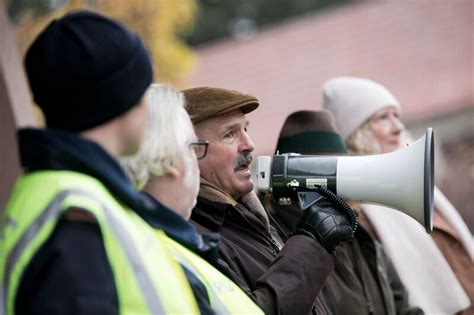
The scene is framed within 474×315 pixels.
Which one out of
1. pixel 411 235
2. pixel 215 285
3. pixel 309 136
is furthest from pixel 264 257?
pixel 411 235

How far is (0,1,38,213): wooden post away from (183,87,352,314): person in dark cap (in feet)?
7.03

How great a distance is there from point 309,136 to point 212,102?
0.97m

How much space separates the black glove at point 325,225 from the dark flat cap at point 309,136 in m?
1.20

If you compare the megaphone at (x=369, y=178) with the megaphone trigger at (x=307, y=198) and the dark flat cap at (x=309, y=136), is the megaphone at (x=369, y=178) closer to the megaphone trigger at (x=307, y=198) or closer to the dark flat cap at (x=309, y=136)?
the megaphone trigger at (x=307, y=198)

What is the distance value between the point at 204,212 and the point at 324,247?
45 centimetres

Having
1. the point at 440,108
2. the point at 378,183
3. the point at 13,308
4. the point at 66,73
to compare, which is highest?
the point at 66,73

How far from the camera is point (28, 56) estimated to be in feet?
7.85

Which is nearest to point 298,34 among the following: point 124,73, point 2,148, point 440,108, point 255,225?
point 440,108

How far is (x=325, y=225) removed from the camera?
329 cm

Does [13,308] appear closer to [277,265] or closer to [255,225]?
[277,265]

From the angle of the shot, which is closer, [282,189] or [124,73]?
[124,73]

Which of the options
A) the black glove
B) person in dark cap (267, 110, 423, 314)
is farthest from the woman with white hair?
person in dark cap (267, 110, 423, 314)

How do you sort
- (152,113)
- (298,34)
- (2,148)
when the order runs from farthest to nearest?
(298,34) → (2,148) → (152,113)

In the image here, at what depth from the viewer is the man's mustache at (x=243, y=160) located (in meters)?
3.70
